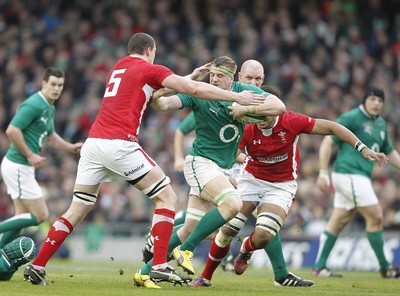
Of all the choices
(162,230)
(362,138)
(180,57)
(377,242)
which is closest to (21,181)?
(162,230)

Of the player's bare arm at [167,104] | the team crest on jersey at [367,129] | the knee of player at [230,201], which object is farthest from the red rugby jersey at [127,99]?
the team crest on jersey at [367,129]

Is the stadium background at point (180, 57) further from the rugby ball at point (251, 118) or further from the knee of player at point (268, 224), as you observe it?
the rugby ball at point (251, 118)

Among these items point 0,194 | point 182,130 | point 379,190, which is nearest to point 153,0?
point 0,194

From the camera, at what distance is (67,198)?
70.3 ft

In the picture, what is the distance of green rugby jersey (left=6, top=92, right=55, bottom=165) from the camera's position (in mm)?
13557

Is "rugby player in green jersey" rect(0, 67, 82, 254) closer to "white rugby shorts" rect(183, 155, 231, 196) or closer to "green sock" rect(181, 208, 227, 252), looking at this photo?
"white rugby shorts" rect(183, 155, 231, 196)

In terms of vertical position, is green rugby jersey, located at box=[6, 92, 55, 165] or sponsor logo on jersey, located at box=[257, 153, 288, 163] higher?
sponsor logo on jersey, located at box=[257, 153, 288, 163]

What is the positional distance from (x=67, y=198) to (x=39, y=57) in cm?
583

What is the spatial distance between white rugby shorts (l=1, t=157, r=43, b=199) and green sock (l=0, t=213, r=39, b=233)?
0.32m

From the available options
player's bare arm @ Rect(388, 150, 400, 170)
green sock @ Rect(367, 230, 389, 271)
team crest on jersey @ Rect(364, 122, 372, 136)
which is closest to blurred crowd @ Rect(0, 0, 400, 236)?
green sock @ Rect(367, 230, 389, 271)

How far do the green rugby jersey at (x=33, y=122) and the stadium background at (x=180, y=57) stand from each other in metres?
6.34

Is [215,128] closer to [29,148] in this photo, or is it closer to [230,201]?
[230,201]

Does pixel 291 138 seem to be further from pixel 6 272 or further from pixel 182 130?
pixel 6 272

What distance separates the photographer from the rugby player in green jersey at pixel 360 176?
582 inches
